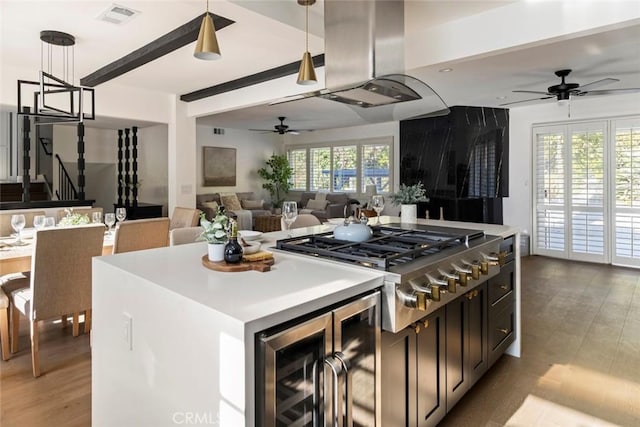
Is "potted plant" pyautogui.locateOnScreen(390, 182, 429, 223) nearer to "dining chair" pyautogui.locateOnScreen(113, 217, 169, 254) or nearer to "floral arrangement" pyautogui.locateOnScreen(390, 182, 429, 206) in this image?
"floral arrangement" pyautogui.locateOnScreen(390, 182, 429, 206)

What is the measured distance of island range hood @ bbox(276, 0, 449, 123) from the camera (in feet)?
6.79

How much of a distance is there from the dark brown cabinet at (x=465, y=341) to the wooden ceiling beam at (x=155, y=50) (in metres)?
2.71

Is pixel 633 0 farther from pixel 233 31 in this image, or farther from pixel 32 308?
pixel 32 308

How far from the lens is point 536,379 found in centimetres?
249

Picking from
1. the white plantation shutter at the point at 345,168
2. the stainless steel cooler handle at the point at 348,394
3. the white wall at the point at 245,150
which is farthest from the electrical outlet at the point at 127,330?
the white plantation shutter at the point at 345,168

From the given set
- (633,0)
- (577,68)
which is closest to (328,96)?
(633,0)

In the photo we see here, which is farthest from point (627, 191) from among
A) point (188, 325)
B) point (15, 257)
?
point (15, 257)

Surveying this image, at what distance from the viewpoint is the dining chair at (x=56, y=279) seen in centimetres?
248

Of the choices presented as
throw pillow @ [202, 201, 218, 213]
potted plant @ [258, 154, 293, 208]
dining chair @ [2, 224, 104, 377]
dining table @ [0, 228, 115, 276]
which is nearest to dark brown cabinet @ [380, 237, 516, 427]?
dining chair @ [2, 224, 104, 377]

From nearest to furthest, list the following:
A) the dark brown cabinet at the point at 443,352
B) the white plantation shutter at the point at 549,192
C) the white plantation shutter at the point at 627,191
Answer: the dark brown cabinet at the point at 443,352 → the white plantation shutter at the point at 627,191 → the white plantation shutter at the point at 549,192

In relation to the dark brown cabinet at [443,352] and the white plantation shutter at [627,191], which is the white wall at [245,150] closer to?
the white plantation shutter at [627,191]

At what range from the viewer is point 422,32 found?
3.44 metres

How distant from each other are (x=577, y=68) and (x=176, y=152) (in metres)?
5.41

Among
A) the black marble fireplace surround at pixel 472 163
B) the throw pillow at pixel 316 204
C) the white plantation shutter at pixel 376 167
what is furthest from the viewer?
the throw pillow at pixel 316 204
